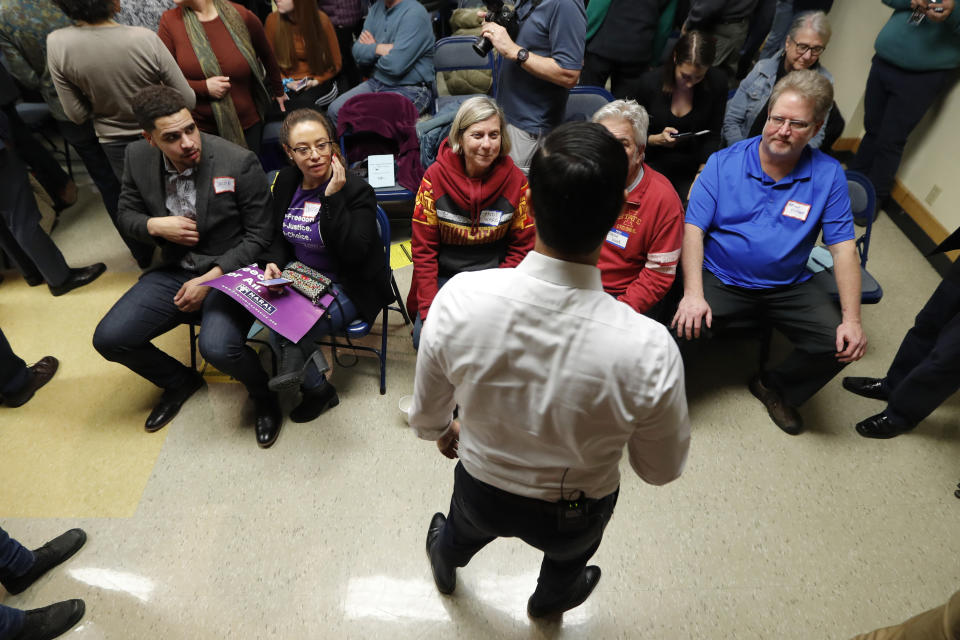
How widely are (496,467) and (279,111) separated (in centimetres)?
361

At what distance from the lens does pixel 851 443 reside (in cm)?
246

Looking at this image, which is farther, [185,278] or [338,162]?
[185,278]

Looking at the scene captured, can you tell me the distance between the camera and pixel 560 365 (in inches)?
36.5

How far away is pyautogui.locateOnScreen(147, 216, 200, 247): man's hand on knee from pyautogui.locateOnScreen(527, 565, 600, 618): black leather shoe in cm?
206

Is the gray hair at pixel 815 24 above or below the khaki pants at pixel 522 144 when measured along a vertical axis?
above

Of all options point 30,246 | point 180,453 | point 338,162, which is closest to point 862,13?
point 338,162

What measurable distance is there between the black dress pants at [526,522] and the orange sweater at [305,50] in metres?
3.71

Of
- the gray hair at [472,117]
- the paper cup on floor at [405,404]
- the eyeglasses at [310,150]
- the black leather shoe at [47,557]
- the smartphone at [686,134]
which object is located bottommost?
the black leather shoe at [47,557]

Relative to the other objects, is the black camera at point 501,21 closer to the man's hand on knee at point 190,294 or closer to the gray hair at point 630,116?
the gray hair at point 630,116

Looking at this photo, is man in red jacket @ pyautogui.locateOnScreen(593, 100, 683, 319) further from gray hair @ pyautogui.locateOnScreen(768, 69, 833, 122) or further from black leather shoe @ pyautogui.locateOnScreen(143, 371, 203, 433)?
black leather shoe @ pyautogui.locateOnScreen(143, 371, 203, 433)

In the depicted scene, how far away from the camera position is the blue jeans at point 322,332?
7.45ft

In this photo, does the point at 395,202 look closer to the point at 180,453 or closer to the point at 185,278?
the point at 185,278

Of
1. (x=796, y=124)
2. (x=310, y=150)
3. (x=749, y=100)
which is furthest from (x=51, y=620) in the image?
(x=749, y=100)

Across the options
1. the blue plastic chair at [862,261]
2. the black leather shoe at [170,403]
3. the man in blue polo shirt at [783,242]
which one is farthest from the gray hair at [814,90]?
the black leather shoe at [170,403]
